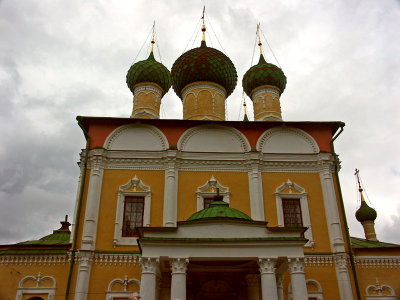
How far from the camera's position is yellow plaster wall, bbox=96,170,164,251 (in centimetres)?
1126

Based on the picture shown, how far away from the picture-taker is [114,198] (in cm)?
1186

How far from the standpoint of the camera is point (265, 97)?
16359 millimetres

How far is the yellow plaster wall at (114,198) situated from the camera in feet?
36.9

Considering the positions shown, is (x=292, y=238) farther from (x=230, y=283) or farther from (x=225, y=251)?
(x=230, y=283)

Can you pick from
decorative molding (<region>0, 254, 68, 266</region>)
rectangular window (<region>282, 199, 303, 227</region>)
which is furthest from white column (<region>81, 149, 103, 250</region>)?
rectangular window (<region>282, 199, 303, 227</region>)

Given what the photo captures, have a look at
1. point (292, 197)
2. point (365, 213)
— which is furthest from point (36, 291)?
point (365, 213)

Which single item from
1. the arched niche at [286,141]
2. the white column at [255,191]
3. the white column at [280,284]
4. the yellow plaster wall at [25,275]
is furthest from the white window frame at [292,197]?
the yellow plaster wall at [25,275]

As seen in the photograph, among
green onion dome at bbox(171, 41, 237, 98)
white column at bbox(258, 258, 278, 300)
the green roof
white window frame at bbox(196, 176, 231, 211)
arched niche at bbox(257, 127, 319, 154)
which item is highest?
green onion dome at bbox(171, 41, 237, 98)

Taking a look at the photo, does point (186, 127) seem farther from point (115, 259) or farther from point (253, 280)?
point (253, 280)

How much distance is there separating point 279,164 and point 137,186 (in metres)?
4.94

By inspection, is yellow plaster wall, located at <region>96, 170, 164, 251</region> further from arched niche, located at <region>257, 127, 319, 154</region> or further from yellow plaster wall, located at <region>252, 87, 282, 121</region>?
yellow plaster wall, located at <region>252, 87, 282, 121</region>

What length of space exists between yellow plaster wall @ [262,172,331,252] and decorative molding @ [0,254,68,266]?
652cm

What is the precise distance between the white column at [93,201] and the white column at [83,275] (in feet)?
0.78

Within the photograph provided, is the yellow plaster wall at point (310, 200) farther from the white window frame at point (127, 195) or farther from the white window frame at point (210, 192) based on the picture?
the white window frame at point (127, 195)
